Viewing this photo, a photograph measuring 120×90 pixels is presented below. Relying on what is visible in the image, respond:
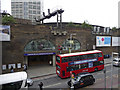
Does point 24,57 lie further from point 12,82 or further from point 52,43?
point 12,82

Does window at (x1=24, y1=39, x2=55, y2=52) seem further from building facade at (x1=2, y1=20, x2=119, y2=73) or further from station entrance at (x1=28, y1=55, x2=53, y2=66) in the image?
station entrance at (x1=28, y1=55, x2=53, y2=66)

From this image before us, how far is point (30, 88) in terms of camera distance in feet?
33.0

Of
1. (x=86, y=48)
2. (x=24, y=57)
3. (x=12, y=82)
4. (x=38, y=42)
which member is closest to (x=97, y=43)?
(x=86, y=48)

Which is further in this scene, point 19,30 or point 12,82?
point 19,30

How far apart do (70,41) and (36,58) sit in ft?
30.7

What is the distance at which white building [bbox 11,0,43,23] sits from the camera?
53.9 meters

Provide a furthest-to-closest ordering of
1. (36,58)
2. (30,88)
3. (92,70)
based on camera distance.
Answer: (36,58) < (92,70) < (30,88)

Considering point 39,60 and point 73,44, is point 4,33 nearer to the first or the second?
point 39,60

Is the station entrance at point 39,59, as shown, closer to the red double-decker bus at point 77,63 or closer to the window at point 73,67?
the red double-decker bus at point 77,63

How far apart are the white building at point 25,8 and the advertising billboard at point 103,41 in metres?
41.8

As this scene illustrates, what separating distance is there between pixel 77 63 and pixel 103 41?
54.6 feet

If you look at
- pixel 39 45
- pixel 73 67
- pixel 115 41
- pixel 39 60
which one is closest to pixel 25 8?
pixel 39 60

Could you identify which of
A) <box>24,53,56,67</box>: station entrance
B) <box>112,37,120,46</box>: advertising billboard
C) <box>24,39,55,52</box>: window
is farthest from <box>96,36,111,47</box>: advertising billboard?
<box>24,53,56,67</box>: station entrance

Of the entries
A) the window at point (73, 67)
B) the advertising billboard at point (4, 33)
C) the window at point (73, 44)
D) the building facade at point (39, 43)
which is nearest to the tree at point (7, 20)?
the advertising billboard at point (4, 33)
